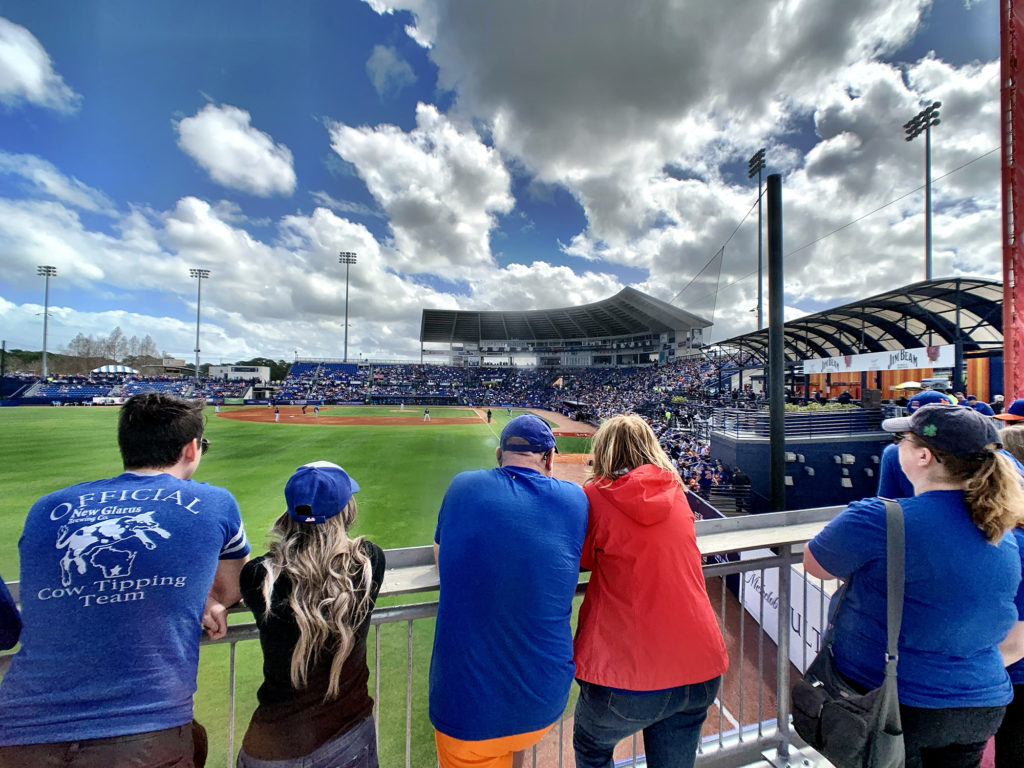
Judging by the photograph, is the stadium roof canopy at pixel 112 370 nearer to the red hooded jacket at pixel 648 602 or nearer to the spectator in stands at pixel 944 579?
the red hooded jacket at pixel 648 602

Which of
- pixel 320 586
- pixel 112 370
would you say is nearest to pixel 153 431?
pixel 320 586

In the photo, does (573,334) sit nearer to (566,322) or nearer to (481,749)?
(566,322)

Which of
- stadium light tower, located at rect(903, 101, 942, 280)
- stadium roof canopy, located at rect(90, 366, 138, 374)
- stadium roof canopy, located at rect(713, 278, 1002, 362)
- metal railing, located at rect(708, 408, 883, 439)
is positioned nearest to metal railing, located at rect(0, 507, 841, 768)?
metal railing, located at rect(708, 408, 883, 439)

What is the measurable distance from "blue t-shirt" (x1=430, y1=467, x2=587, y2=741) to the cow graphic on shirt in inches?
42.9

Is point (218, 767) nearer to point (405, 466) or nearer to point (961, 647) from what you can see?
point (961, 647)

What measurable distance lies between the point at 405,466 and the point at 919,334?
873 inches

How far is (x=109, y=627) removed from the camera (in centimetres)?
137

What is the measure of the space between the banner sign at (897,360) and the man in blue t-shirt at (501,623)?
18323 mm

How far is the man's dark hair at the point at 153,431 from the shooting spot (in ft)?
5.51

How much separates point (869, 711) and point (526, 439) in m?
1.73

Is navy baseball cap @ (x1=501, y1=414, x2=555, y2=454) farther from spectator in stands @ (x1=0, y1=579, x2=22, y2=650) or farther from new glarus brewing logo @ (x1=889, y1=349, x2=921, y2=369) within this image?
new glarus brewing logo @ (x1=889, y1=349, x2=921, y2=369)

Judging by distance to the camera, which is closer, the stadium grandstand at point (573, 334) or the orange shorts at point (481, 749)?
the orange shorts at point (481, 749)

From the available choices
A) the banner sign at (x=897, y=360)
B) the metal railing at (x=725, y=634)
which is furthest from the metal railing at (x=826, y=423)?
the metal railing at (x=725, y=634)

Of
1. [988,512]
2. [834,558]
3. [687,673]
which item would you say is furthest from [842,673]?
[988,512]
